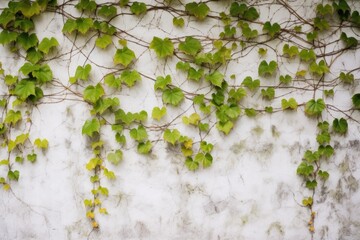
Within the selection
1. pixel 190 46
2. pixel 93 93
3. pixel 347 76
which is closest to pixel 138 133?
pixel 93 93

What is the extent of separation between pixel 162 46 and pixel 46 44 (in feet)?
3.12

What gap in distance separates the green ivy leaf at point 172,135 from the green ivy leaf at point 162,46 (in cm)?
64

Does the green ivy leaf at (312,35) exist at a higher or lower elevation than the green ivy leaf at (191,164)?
higher

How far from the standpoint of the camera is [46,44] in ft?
8.07

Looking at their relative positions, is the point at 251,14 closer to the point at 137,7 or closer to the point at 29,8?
the point at 137,7

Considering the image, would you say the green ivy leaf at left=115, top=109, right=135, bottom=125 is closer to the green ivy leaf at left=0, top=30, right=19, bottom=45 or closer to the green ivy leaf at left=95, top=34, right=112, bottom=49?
the green ivy leaf at left=95, top=34, right=112, bottom=49

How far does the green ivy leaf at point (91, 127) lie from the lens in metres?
2.48

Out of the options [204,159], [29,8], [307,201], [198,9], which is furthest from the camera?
[307,201]

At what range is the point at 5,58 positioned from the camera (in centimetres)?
254

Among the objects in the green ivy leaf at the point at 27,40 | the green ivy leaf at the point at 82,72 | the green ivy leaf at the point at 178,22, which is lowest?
the green ivy leaf at the point at 82,72

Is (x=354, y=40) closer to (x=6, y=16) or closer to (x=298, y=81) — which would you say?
(x=298, y=81)

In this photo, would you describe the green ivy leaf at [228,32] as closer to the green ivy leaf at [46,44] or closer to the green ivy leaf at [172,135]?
the green ivy leaf at [172,135]

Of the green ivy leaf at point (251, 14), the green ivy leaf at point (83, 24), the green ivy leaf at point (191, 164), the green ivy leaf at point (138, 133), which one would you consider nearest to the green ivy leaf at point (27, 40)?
the green ivy leaf at point (83, 24)

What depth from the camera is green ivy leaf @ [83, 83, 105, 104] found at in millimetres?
2449
